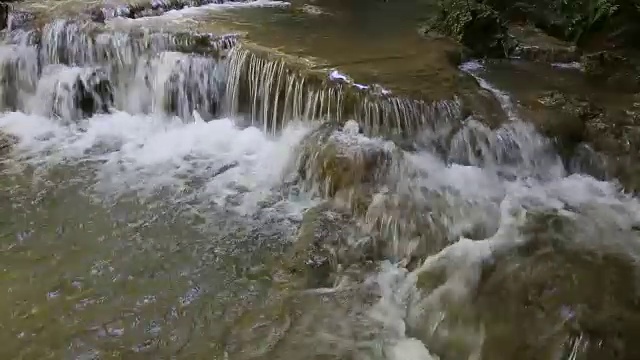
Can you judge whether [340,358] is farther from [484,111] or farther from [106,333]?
[484,111]

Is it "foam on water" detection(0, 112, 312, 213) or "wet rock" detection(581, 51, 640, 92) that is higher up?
"wet rock" detection(581, 51, 640, 92)

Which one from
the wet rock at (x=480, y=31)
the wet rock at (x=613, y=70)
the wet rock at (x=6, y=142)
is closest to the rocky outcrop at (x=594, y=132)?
the wet rock at (x=613, y=70)

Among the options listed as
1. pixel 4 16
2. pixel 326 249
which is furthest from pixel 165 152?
pixel 4 16

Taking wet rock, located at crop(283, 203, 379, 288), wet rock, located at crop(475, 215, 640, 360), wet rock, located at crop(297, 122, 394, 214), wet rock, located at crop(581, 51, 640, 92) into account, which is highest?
wet rock, located at crop(581, 51, 640, 92)

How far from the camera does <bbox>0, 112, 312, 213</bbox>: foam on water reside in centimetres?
520

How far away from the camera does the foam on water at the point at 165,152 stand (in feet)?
17.1

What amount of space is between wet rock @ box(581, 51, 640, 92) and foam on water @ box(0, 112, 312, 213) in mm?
3229

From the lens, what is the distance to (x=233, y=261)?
416 cm

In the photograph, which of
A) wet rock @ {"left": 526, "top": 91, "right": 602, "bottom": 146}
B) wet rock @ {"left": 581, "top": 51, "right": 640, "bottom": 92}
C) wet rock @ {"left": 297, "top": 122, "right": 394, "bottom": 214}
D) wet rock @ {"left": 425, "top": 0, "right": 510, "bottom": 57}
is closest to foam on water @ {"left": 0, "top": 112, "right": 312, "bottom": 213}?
wet rock @ {"left": 297, "top": 122, "right": 394, "bottom": 214}

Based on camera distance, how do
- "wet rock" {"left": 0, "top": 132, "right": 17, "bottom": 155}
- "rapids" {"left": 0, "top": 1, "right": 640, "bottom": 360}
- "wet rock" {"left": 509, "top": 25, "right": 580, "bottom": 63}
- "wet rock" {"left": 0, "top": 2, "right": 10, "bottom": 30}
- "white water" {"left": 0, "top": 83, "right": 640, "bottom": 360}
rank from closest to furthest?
"rapids" {"left": 0, "top": 1, "right": 640, "bottom": 360}
"white water" {"left": 0, "top": 83, "right": 640, "bottom": 360}
"wet rock" {"left": 0, "top": 132, "right": 17, "bottom": 155}
"wet rock" {"left": 509, "top": 25, "right": 580, "bottom": 63}
"wet rock" {"left": 0, "top": 2, "right": 10, "bottom": 30}

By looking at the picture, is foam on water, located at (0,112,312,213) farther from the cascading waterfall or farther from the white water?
the cascading waterfall

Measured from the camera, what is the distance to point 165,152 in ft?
19.3

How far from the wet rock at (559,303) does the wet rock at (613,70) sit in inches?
112

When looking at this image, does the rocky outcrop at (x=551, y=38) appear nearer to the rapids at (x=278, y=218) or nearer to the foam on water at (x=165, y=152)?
the rapids at (x=278, y=218)
